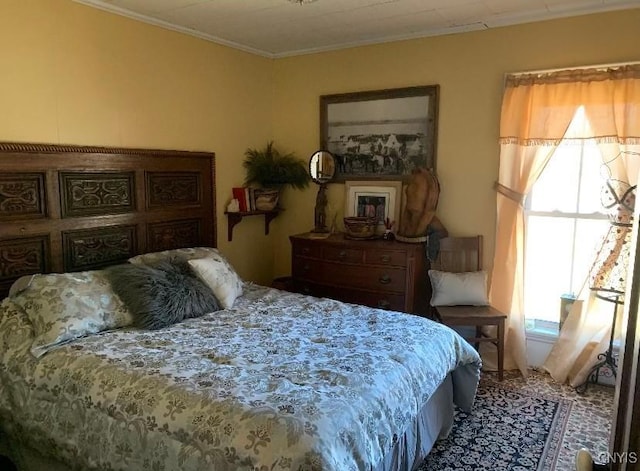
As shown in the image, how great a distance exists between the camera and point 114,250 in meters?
3.09

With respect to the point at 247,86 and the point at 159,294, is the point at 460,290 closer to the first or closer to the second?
the point at 159,294

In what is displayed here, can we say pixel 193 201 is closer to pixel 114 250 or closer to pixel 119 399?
pixel 114 250

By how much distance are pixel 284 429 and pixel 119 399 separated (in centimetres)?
74

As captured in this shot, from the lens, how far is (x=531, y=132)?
3256 millimetres

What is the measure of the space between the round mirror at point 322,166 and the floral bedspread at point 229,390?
1.71 m

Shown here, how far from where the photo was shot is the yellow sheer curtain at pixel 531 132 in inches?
117

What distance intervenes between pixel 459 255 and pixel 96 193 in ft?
8.32

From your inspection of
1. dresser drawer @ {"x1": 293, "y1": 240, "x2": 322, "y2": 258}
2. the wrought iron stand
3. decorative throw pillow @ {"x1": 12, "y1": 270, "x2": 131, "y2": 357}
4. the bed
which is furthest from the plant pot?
the wrought iron stand

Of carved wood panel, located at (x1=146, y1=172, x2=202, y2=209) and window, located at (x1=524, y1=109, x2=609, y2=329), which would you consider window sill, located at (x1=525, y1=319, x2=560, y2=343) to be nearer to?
window, located at (x1=524, y1=109, x2=609, y2=329)

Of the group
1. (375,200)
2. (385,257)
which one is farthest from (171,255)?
(375,200)

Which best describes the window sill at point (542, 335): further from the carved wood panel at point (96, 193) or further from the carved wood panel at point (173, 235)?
the carved wood panel at point (96, 193)

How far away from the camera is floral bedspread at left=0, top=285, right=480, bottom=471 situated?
5.33 feet

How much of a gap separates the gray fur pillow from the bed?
0.20ft


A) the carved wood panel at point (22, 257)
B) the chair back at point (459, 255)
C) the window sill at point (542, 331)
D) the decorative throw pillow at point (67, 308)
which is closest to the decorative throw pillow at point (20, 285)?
the decorative throw pillow at point (67, 308)
